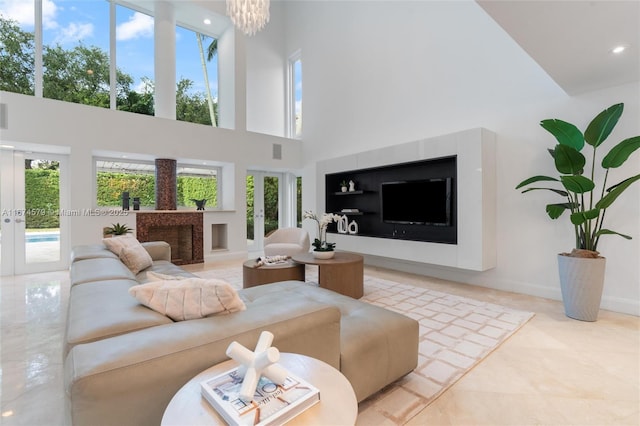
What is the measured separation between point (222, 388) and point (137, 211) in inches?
215

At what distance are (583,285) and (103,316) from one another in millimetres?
3812

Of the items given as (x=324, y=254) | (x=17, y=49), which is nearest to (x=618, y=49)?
(x=324, y=254)

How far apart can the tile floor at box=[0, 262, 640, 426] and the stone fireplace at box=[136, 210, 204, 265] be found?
272cm

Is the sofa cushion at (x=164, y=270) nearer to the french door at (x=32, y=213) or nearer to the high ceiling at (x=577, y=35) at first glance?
the french door at (x=32, y=213)

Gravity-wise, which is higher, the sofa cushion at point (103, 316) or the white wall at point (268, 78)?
the white wall at point (268, 78)

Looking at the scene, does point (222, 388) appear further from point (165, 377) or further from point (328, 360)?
point (328, 360)

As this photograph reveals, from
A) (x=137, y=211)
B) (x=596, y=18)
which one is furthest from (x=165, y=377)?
(x=137, y=211)

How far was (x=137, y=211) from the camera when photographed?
5.41m

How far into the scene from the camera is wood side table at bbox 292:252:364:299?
3.43 m

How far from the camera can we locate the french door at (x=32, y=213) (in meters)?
4.83

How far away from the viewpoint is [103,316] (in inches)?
49.3

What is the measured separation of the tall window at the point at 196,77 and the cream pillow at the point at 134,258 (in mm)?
4535

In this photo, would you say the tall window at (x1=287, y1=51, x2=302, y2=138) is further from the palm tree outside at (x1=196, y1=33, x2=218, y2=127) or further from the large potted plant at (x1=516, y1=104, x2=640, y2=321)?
the large potted plant at (x1=516, y1=104, x2=640, y2=321)

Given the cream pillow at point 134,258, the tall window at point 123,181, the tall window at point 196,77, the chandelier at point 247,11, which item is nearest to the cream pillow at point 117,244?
the cream pillow at point 134,258
